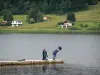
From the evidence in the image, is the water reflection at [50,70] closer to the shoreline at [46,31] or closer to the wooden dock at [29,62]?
the wooden dock at [29,62]

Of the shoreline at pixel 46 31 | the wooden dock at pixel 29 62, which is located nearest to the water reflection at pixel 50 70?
the wooden dock at pixel 29 62

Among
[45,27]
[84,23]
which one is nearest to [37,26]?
[45,27]

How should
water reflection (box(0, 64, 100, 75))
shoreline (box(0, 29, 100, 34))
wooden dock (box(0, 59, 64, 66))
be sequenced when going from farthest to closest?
shoreline (box(0, 29, 100, 34)), wooden dock (box(0, 59, 64, 66)), water reflection (box(0, 64, 100, 75))

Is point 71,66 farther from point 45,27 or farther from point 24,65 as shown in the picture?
point 45,27

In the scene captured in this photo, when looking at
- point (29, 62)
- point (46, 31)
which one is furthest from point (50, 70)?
point (46, 31)

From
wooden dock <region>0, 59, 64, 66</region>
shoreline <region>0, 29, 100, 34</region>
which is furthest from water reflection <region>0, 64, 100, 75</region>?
shoreline <region>0, 29, 100, 34</region>

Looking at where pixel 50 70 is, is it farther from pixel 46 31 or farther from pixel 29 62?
pixel 46 31

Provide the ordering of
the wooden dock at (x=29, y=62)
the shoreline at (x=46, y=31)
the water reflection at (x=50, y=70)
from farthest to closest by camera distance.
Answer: the shoreline at (x=46, y=31)
the wooden dock at (x=29, y=62)
the water reflection at (x=50, y=70)

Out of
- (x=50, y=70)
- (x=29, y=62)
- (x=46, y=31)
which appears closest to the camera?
(x=50, y=70)

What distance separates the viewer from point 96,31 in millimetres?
190875

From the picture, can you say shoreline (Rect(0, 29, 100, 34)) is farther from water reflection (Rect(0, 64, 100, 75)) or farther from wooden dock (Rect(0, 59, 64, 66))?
water reflection (Rect(0, 64, 100, 75))

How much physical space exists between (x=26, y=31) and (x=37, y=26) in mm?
5432

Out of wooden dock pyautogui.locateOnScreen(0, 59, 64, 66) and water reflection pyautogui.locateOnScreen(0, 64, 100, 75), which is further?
wooden dock pyautogui.locateOnScreen(0, 59, 64, 66)

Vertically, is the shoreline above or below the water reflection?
below
